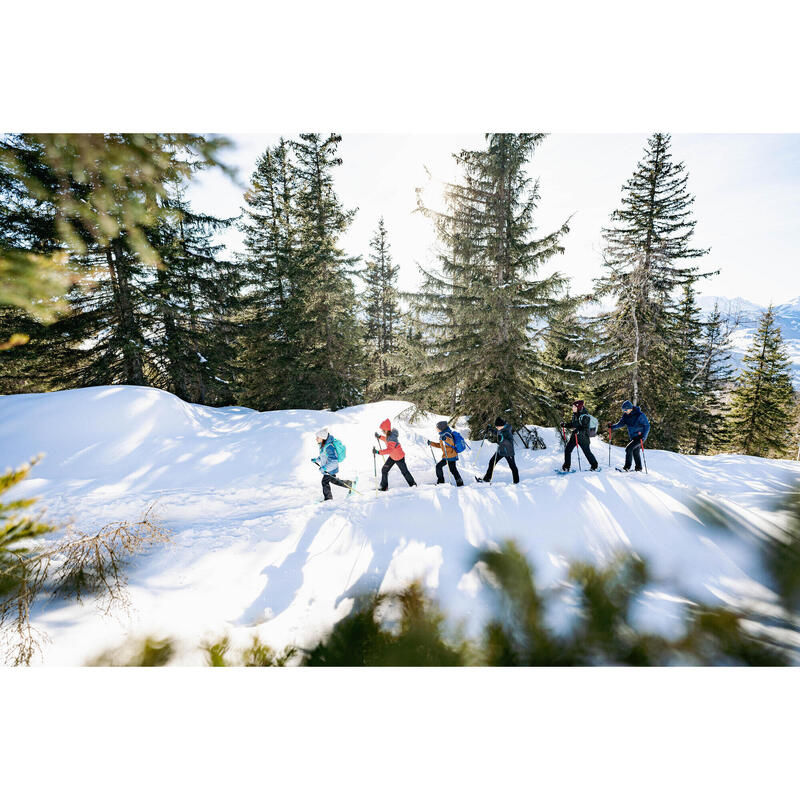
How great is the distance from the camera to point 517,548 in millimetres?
4484

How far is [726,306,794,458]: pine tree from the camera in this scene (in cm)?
1820

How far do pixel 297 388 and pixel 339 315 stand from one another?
400cm

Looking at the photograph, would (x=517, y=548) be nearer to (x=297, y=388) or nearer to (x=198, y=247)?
(x=297, y=388)

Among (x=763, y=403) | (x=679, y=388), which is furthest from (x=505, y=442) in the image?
(x=763, y=403)

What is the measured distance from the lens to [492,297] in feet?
28.5

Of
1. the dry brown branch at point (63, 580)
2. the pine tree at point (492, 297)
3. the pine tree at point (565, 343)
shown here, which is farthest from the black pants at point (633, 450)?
the dry brown branch at point (63, 580)

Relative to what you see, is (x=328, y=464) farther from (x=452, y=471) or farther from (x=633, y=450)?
(x=633, y=450)

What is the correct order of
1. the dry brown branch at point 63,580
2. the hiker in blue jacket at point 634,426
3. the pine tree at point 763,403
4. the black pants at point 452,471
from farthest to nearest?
the pine tree at point 763,403, the hiker in blue jacket at point 634,426, the black pants at point 452,471, the dry brown branch at point 63,580

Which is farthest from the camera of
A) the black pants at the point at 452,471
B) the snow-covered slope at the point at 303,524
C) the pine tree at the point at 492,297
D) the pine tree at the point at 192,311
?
the pine tree at the point at 192,311

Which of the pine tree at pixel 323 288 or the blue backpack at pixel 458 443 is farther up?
the pine tree at pixel 323 288

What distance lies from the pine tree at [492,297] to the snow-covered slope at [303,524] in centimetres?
256

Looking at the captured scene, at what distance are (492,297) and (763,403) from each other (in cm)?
2132

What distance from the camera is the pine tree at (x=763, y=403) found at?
1820cm

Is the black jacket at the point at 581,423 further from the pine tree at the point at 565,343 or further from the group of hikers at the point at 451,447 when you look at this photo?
the pine tree at the point at 565,343
